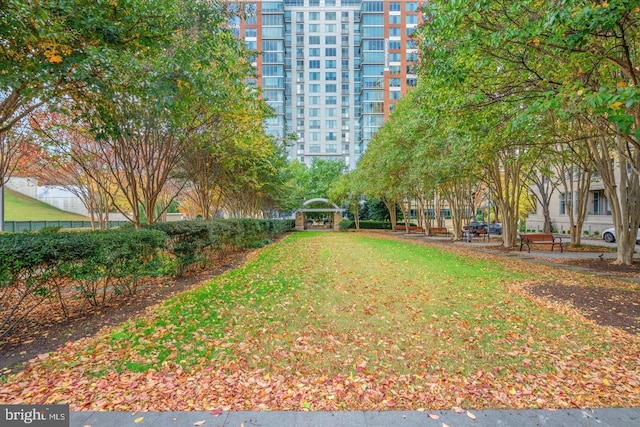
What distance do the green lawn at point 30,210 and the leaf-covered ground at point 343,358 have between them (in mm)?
49513

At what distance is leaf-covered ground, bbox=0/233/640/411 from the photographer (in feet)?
10.0

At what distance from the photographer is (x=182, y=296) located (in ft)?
21.9

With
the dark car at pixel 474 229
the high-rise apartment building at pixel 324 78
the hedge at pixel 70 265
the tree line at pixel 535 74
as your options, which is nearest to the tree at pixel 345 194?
the dark car at pixel 474 229

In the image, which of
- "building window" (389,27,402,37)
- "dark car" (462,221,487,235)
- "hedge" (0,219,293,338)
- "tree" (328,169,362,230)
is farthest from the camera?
"building window" (389,27,402,37)

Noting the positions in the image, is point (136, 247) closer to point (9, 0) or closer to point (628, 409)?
point (9, 0)

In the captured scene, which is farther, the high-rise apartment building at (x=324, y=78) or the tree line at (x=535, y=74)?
the high-rise apartment building at (x=324, y=78)

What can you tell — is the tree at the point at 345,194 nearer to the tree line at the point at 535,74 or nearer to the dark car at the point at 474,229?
the dark car at the point at 474,229

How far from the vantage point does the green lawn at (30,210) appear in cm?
4062

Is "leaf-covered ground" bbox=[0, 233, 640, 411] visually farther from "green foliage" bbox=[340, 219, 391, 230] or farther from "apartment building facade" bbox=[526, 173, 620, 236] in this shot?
"green foliage" bbox=[340, 219, 391, 230]

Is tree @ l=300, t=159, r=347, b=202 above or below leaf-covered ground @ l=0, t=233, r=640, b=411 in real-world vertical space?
above

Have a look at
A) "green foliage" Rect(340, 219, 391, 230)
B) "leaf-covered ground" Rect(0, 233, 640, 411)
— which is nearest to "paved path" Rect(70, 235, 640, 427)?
"leaf-covered ground" Rect(0, 233, 640, 411)

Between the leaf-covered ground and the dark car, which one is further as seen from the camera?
the dark car

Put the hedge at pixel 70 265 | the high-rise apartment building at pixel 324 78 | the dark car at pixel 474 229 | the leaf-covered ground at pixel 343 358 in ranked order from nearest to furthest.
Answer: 1. the leaf-covered ground at pixel 343 358
2. the hedge at pixel 70 265
3. the dark car at pixel 474 229
4. the high-rise apartment building at pixel 324 78

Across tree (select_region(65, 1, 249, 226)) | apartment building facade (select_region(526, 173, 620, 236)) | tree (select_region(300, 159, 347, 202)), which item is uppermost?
tree (select_region(300, 159, 347, 202))
